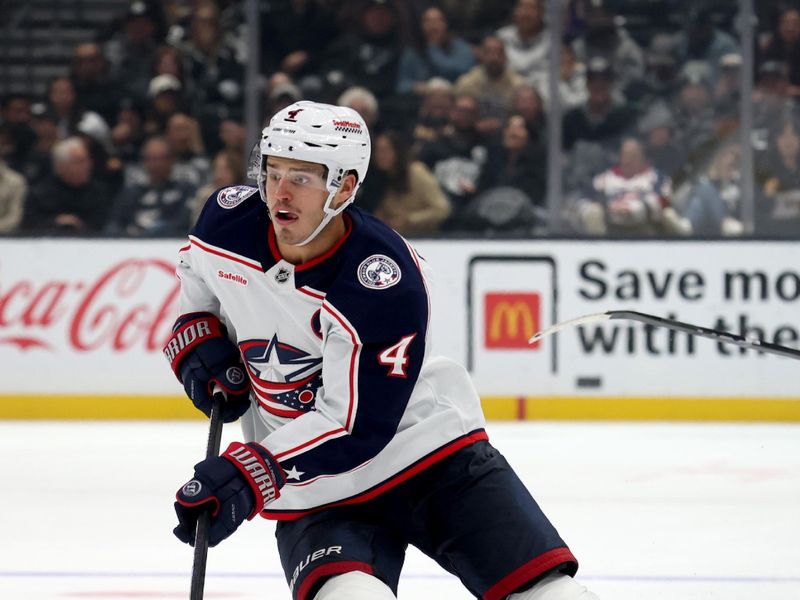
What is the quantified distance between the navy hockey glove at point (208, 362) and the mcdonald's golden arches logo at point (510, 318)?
4.11 meters

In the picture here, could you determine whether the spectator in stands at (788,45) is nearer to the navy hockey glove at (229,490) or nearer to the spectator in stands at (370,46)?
the spectator in stands at (370,46)

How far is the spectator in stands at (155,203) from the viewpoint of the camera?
7051 mm

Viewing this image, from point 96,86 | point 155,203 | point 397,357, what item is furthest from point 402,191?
point 397,357

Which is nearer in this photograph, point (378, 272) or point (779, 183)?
point (378, 272)

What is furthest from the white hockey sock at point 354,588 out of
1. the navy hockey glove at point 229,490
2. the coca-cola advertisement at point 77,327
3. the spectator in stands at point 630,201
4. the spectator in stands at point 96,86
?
the spectator in stands at point 96,86

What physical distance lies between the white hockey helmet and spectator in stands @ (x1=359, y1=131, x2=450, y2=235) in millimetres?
4414

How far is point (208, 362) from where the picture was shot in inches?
109

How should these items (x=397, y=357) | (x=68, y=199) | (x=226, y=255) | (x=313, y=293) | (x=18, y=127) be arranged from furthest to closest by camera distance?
(x=18, y=127) → (x=68, y=199) → (x=226, y=255) → (x=313, y=293) → (x=397, y=357)

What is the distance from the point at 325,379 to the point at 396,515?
307mm

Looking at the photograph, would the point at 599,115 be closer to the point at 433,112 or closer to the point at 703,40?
the point at 703,40

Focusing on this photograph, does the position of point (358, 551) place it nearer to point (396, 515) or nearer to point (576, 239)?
point (396, 515)

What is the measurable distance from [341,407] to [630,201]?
484cm

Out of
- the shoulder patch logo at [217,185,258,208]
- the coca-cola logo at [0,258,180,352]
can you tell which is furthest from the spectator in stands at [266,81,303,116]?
the shoulder patch logo at [217,185,258,208]

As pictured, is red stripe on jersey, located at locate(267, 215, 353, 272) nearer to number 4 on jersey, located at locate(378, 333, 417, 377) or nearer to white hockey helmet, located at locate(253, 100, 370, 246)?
white hockey helmet, located at locate(253, 100, 370, 246)
